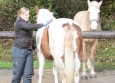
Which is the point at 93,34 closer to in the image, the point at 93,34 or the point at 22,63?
the point at 93,34

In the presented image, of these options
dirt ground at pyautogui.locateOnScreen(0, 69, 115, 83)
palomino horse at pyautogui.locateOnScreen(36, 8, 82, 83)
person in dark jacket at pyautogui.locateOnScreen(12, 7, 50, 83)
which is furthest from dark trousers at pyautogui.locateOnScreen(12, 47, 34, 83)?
dirt ground at pyautogui.locateOnScreen(0, 69, 115, 83)

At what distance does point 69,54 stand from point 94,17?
2.14 meters

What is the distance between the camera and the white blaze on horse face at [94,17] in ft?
23.7

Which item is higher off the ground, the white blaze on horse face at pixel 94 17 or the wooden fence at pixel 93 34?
the white blaze on horse face at pixel 94 17

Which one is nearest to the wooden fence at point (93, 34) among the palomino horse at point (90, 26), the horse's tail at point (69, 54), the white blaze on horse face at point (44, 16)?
the palomino horse at point (90, 26)

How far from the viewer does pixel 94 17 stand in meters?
7.25

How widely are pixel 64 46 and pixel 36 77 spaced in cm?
238

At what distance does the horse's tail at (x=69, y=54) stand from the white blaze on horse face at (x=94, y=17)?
6.11ft

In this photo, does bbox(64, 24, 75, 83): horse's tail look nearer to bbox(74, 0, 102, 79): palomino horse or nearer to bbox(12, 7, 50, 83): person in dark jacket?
bbox(12, 7, 50, 83): person in dark jacket

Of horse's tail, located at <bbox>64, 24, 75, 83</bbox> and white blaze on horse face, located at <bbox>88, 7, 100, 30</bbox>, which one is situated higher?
white blaze on horse face, located at <bbox>88, 7, 100, 30</bbox>

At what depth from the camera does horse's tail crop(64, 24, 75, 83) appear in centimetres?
536

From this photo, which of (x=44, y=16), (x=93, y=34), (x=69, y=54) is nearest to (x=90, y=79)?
(x=93, y=34)

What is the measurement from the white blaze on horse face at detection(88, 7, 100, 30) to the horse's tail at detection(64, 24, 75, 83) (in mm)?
1864

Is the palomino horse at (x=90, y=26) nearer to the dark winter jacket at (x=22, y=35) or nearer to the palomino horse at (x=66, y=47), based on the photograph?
the palomino horse at (x=66, y=47)
